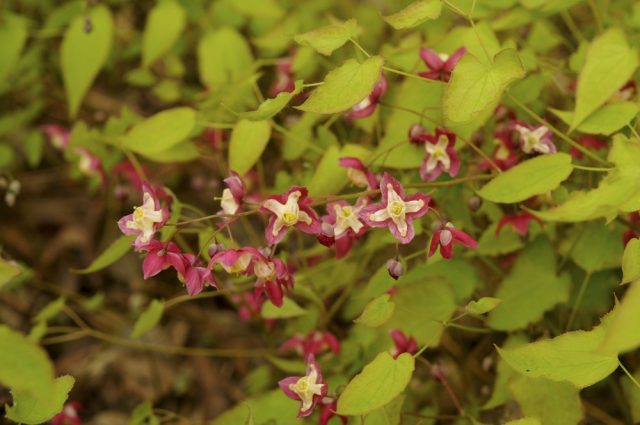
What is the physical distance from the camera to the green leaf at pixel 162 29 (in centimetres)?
252

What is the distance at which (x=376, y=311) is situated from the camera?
4.94ft

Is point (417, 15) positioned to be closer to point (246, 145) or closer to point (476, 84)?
point (476, 84)

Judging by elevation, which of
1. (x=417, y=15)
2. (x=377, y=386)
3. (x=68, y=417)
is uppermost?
(x=417, y=15)

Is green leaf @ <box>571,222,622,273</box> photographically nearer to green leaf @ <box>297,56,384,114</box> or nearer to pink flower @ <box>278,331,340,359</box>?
pink flower @ <box>278,331,340,359</box>

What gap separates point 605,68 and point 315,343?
41.4 inches

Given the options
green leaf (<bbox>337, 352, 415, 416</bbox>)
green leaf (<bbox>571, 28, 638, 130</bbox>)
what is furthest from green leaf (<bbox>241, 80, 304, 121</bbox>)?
green leaf (<bbox>571, 28, 638, 130</bbox>)

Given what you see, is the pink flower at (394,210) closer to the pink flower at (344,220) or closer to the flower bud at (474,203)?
the pink flower at (344,220)

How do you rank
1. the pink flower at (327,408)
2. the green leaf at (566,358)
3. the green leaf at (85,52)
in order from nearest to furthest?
the green leaf at (566,358) < the pink flower at (327,408) < the green leaf at (85,52)

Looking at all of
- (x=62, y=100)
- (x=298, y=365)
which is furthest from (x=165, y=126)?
(x=62, y=100)

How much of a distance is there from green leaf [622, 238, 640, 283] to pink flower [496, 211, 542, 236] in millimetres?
393

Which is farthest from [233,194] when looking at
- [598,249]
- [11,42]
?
[11,42]

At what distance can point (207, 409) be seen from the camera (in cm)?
272

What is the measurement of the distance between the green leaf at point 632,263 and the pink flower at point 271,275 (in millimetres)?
696

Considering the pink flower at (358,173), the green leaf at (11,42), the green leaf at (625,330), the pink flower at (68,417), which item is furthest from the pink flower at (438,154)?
the green leaf at (11,42)
